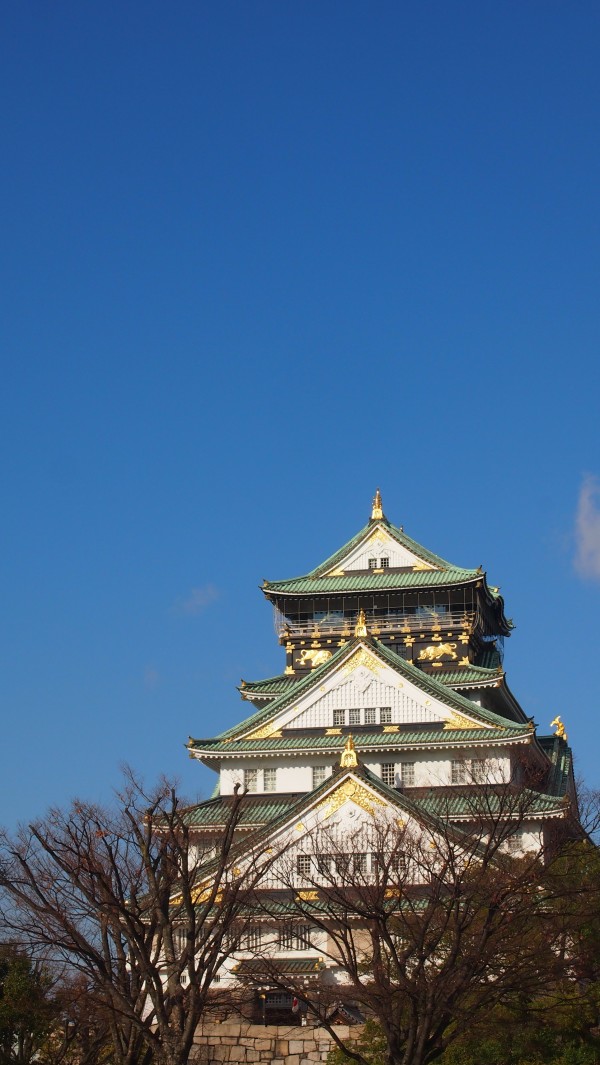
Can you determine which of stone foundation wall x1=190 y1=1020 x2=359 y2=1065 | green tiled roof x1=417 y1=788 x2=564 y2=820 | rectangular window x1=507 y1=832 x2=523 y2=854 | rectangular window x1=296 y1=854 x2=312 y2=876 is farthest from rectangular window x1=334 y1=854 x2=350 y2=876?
rectangular window x1=507 y1=832 x2=523 y2=854

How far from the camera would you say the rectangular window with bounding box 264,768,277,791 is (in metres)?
50.7

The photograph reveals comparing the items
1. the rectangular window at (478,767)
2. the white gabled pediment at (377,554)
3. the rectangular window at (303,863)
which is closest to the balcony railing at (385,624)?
the white gabled pediment at (377,554)

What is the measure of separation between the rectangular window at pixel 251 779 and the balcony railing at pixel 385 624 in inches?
328

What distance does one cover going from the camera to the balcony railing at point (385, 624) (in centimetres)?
5653

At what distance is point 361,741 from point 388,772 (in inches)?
62.0

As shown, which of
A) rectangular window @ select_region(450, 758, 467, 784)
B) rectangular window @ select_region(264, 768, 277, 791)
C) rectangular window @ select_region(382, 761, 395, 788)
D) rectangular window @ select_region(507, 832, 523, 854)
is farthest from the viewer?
rectangular window @ select_region(264, 768, 277, 791)

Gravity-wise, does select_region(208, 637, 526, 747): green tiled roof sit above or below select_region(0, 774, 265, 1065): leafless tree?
above

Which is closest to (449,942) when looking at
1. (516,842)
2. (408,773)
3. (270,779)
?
(516,842)

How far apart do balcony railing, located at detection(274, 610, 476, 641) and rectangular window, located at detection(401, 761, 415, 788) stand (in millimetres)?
8188

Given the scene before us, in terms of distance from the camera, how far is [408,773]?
49688mm

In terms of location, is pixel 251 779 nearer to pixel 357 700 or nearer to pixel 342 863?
pixel 357 700

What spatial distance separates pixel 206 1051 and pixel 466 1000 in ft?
28.8

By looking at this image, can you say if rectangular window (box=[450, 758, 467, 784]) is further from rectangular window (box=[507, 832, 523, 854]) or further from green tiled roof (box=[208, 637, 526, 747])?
rectangular window (box=[507, 832, 523, 854])

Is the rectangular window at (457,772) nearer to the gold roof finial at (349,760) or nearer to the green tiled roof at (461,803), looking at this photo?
the green tiled roof at (461,803)
